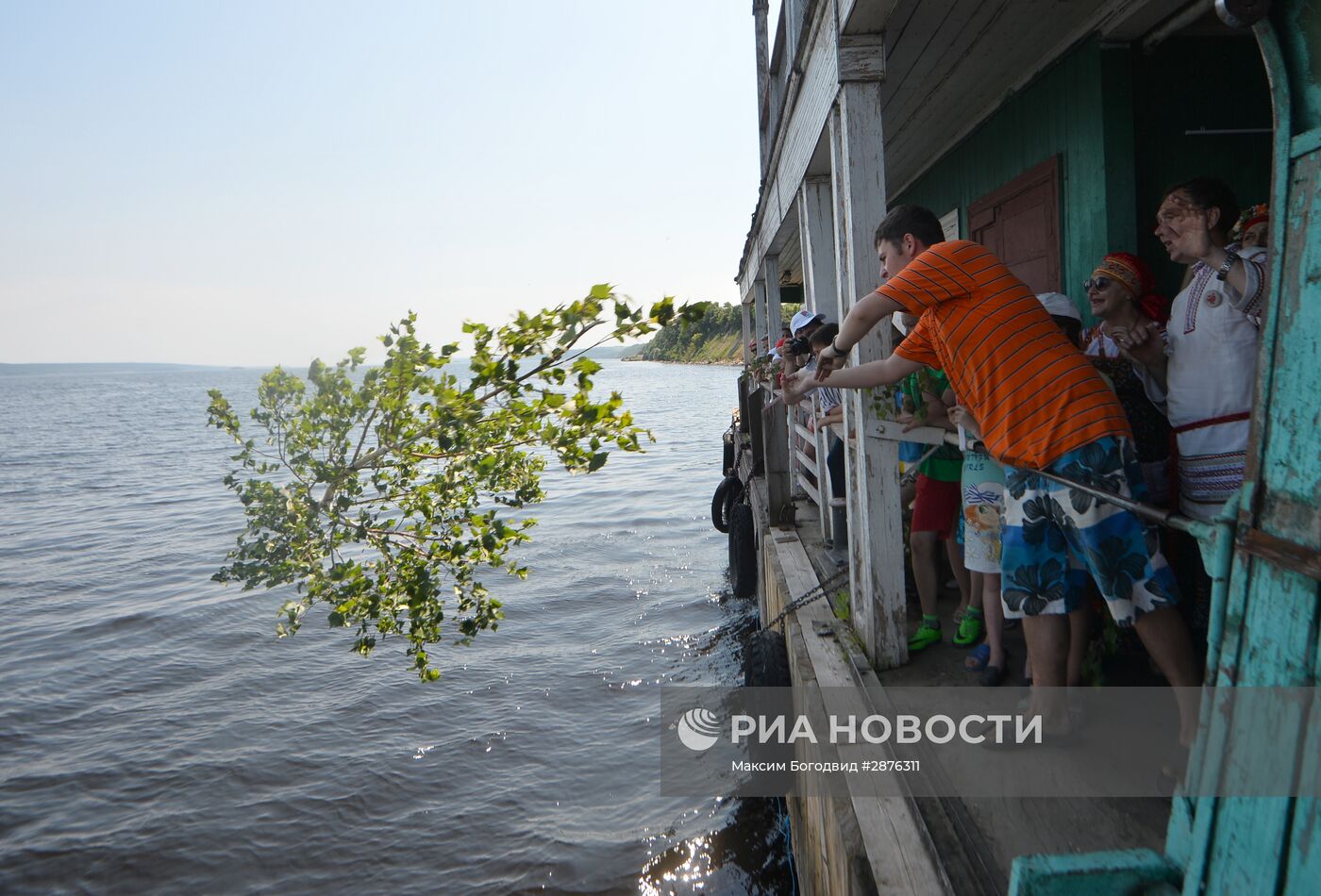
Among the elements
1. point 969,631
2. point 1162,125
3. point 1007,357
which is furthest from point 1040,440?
point 1162,125

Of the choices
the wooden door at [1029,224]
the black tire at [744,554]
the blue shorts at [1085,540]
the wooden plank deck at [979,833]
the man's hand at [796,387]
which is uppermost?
the wooden door at [1029,224]

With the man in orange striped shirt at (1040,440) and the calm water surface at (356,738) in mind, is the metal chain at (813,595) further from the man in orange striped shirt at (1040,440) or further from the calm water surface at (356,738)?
the man in orange striped shirt at (1040,440)

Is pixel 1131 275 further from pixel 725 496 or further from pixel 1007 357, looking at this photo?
pixel 725 496

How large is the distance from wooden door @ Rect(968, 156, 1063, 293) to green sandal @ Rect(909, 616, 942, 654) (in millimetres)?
2337

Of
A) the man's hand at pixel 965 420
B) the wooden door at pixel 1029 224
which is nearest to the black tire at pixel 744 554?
the wooden door at pixel 1029 224

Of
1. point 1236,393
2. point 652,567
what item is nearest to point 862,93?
point 1236,393

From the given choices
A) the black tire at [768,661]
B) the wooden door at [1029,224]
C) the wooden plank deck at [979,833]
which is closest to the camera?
the wooden plank deck at [979,833]

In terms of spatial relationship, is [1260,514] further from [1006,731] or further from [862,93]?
[862,93]

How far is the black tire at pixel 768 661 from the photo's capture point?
189 inches

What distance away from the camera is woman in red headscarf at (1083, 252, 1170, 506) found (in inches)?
118

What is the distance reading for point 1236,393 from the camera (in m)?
2.54

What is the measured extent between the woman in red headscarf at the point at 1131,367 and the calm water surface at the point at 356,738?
111 inches

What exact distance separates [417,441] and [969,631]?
2.83 meters

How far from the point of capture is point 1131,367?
10.3ft
